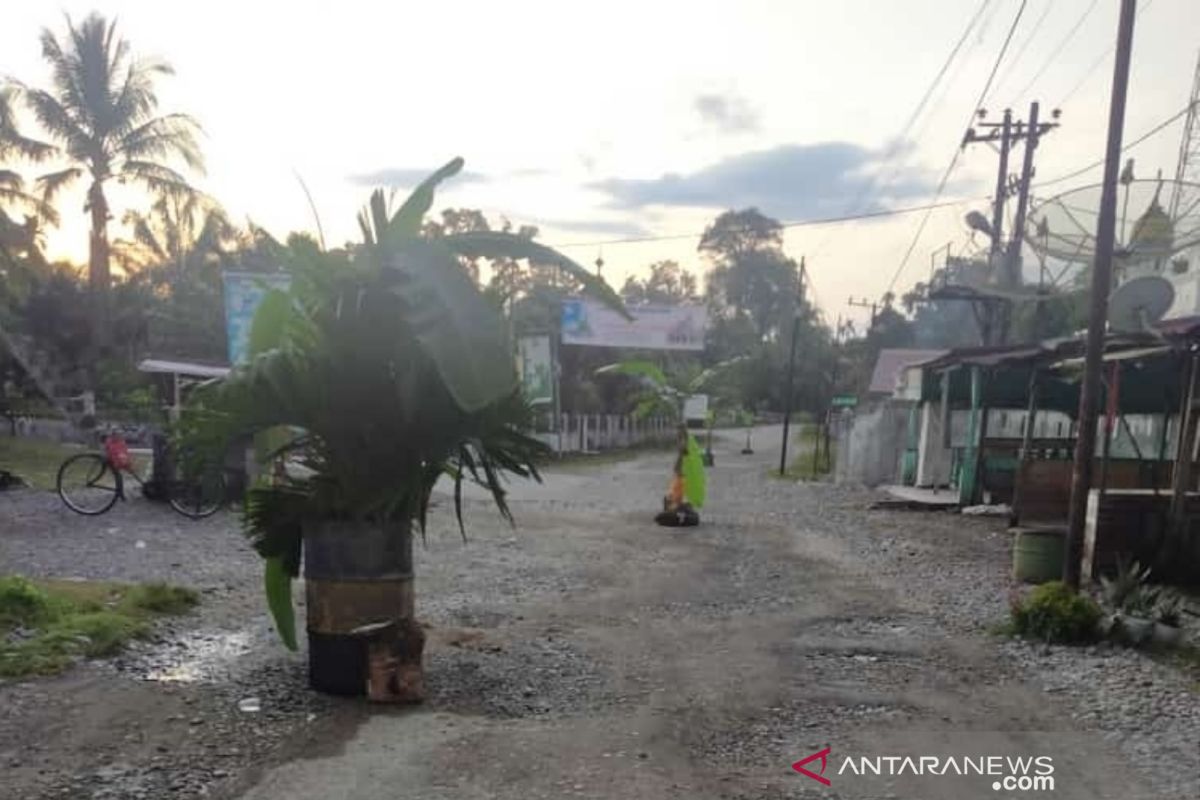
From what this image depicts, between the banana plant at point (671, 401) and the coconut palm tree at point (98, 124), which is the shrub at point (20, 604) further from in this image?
the coconut palm tree at point (98, 124)

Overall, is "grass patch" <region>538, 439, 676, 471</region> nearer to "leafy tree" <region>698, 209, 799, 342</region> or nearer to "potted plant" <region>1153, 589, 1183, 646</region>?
"potted plant" <region>1153, 589, 1183, 646</region>

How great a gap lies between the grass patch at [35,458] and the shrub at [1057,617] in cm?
1198

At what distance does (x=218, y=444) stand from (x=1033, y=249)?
9727 mm

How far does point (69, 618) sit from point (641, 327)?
28.5m

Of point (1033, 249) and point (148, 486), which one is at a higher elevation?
point (1033, 249)

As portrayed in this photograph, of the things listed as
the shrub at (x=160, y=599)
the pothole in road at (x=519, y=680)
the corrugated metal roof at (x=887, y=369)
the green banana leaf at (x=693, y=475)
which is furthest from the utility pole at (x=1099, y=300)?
the corrugated metal roof at (x=887, y=369)

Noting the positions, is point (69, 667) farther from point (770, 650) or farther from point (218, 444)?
point (770, 650)

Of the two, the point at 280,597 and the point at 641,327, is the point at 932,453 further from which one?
the point at 641,327

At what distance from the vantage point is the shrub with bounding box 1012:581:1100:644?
6.44 m

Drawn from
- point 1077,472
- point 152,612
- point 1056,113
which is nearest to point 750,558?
point 1077,472

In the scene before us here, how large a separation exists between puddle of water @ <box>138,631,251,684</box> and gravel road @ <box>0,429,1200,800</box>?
0.02 m

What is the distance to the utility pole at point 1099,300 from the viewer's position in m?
7.21

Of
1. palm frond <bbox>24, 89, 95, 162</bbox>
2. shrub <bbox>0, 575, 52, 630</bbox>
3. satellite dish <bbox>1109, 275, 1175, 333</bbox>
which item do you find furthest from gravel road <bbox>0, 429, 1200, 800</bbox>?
palm frond <bbox>24, 89, 95, 162</bbox>

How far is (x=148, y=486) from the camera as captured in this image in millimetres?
12500
